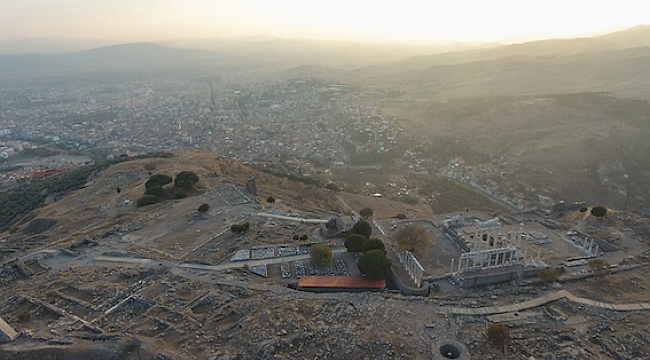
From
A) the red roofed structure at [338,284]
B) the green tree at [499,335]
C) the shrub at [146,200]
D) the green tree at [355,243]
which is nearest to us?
the green tree at [499,335]

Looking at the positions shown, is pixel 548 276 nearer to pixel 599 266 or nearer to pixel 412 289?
pixel 599 266

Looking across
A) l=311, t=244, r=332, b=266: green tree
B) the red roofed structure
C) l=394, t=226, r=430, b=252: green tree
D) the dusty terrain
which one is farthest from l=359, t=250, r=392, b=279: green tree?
l=394, t=226, r=430, b=252: green tree

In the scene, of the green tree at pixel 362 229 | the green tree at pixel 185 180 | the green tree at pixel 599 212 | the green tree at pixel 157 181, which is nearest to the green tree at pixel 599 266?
the green tree at pixel 599 212

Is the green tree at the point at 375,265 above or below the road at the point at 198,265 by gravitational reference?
above

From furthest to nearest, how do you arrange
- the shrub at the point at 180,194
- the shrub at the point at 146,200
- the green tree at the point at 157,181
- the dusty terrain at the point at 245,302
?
1. the green tree at the point at 157,181
2. the shrub at the point at 180,194
3. the shrub at the point at 146,200
4. the dusty terrain at the point at 245,302

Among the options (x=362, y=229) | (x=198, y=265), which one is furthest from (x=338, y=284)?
(x=198, y=265)

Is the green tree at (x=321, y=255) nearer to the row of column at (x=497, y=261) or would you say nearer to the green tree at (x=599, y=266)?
the row of column at (x=497, y=261)
